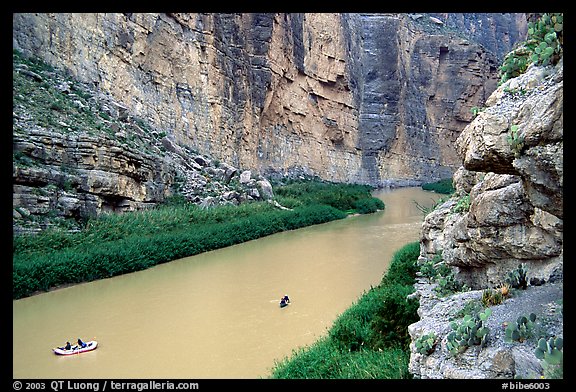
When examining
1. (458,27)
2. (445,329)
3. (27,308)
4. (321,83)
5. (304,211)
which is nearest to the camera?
(445,329)

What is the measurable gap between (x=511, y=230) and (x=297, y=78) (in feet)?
118

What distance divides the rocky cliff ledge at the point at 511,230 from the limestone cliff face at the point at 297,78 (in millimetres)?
20126

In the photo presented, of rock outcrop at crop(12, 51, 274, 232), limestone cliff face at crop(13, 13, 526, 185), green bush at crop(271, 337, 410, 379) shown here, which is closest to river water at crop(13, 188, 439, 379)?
green bush at crop(271, 337, 410, 379)

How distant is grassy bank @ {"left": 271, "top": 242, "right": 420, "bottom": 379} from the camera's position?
16.3ft

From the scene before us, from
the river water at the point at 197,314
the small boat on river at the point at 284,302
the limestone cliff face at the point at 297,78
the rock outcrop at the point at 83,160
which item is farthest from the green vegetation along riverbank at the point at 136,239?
the limestone cliff face at the point at 297,78

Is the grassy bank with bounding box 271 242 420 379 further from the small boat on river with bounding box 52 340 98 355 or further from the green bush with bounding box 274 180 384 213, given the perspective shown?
the green bush with bounding box 274 180 384 213

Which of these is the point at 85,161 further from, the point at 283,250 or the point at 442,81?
the point at 442,81

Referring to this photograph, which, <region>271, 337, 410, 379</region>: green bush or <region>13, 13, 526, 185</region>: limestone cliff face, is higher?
<region>13, 13, 526, 185</region>: limestone cliff face

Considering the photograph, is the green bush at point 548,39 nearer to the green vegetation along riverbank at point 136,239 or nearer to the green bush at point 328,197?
the green vegetation along riverbank at point 136,239

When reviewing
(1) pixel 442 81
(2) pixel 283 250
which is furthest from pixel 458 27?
(2) pixel 283 250

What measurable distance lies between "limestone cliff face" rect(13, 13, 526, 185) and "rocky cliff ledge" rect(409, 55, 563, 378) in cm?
2013

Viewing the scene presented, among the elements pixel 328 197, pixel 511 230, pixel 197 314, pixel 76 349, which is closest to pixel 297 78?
pixel 328 197

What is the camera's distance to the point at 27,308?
1041 centimetres

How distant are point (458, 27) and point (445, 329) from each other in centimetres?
6969
